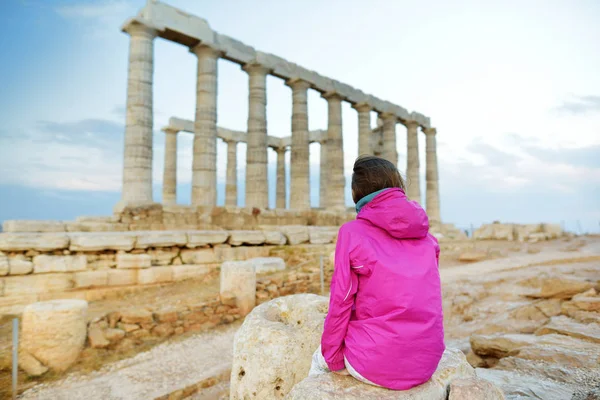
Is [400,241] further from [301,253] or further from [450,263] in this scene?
[450,263]

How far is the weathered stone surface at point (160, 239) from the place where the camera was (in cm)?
998

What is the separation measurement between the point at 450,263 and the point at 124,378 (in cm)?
1242

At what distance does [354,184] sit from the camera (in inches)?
90.4

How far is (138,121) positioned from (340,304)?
1407 cm

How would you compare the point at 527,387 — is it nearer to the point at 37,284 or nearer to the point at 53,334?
the point at 53,334

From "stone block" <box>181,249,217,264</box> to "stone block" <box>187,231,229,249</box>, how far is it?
0.18m

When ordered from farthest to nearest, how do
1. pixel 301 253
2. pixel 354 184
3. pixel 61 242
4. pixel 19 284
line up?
pixel 301 253 → pixel 61 242 → pixel 19 284 → pixel 354 184

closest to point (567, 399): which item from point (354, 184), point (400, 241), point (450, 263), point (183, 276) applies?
point (400, 241)

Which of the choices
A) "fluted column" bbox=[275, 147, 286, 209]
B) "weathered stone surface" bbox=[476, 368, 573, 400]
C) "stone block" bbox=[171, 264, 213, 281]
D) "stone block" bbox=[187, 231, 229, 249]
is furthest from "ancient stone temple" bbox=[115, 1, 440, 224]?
"weathered stone surface" bbox=[476, 368, 573, 400]

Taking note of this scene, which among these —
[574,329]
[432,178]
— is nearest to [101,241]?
[574,329]

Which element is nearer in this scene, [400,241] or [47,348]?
[400,241]

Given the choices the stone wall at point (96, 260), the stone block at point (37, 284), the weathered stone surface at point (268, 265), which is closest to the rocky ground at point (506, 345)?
the stone wall at point (96, 260)

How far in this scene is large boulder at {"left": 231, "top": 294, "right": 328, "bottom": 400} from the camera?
9.66 ft

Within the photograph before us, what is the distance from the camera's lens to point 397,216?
2.00m
